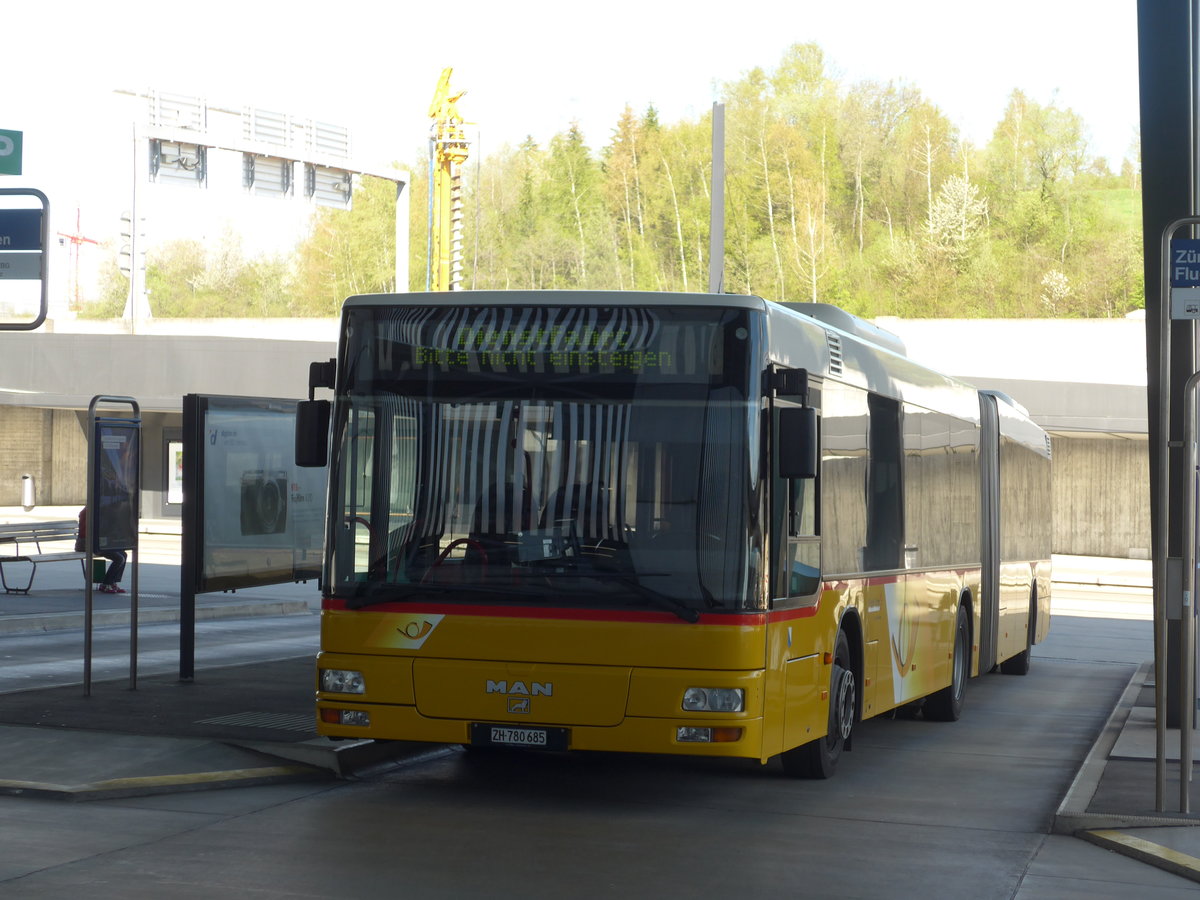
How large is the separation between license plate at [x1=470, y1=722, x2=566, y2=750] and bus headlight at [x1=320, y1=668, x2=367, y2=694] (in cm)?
67

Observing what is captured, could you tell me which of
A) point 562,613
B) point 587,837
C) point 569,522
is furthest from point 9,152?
point 587,837

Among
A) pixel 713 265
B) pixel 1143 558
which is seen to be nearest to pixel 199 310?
pixel 1143 558

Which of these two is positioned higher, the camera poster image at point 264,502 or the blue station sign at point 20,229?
→ the blue station sign at point 20,229

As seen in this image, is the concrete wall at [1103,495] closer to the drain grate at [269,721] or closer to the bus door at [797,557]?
the drain grate at [269,721]

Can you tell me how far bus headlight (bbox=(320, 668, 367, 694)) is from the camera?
891 centimetres

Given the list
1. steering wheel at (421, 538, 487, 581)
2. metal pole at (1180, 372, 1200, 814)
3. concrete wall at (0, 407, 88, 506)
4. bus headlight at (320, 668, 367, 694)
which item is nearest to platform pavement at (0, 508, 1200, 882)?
metal pole at (1180, 372, 1200, 814)

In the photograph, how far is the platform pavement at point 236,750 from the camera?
8773 mm

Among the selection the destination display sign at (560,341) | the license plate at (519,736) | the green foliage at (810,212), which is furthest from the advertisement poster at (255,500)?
the green foliage at (810,212)

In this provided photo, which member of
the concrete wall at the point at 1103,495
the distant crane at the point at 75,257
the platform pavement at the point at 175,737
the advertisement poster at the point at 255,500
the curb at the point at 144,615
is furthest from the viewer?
the distant crane at the point at 75,257

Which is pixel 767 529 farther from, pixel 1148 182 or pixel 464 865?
pixel 1148 182

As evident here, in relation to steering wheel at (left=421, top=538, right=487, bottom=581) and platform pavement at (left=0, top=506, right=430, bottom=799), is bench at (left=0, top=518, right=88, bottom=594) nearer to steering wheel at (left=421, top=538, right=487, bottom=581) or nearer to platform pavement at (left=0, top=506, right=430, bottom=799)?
platform pavement at (left=0, top=506, right=430, bottom=799)

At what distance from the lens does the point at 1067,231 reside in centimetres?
10588

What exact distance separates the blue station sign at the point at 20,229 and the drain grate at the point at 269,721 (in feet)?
11.7

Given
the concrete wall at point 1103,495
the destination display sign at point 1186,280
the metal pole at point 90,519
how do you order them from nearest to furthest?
the destination display sign at point 1186,280 < the metal pole at point 90,519 < the concrete wall at point 1103,495
